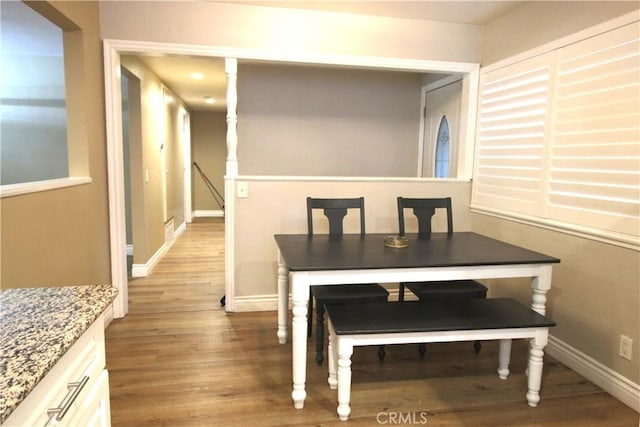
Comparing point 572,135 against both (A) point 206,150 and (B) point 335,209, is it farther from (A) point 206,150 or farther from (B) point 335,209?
(A) point 206,150

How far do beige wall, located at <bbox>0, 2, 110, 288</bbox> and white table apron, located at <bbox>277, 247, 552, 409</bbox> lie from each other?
1.24 metres

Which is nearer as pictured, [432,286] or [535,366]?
[535,366]

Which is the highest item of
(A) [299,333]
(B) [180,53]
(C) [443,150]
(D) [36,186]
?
(B) [180,53]

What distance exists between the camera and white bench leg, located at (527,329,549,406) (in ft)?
6.76

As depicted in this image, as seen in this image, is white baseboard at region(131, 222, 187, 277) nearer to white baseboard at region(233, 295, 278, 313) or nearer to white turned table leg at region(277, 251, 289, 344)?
white baseboard at region(233, 295, 278, 313)

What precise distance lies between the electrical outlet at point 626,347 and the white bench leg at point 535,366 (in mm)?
489

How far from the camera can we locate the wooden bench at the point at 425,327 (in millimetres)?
1917

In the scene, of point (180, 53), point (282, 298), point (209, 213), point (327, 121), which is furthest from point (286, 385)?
point (209, 213)

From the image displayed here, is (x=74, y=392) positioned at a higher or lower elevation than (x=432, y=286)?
higher

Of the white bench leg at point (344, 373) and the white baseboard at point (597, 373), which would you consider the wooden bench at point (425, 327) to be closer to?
the white bench leg at point (344, 373)

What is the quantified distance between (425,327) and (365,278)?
37 centimetres

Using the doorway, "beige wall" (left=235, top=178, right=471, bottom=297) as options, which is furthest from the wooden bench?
the doorway

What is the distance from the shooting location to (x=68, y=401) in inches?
36.4

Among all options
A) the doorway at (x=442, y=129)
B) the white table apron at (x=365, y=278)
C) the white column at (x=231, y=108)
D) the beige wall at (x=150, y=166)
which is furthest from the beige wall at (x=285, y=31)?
the white table apron at (x=365, y=278)
